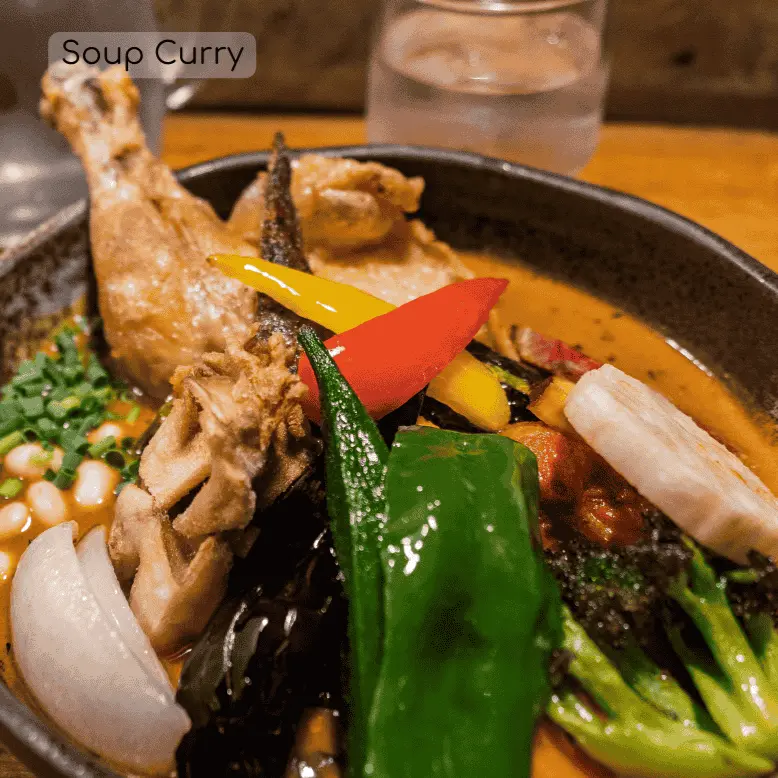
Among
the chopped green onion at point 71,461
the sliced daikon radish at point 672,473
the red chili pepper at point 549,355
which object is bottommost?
the chopped green onion at point 71,461

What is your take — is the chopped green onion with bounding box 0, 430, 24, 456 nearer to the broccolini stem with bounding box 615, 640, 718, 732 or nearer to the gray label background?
the gray label background

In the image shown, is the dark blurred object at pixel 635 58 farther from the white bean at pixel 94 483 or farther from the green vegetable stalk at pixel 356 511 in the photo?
the green vegetable stalk at pixel 356 511

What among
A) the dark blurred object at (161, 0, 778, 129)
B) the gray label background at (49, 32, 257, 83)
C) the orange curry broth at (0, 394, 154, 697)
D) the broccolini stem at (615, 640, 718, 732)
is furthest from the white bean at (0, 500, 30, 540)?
the dark blurred object at (161, 0, 778, 129)

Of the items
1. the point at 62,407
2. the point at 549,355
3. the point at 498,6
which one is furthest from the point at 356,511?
the point at 498,6

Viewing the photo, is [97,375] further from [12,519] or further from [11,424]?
[12,519]

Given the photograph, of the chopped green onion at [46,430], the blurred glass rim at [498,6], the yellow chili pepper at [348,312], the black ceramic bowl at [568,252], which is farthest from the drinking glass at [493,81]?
the chopped green onion at [46,430]

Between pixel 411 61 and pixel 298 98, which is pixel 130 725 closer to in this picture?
pixel 411 61
